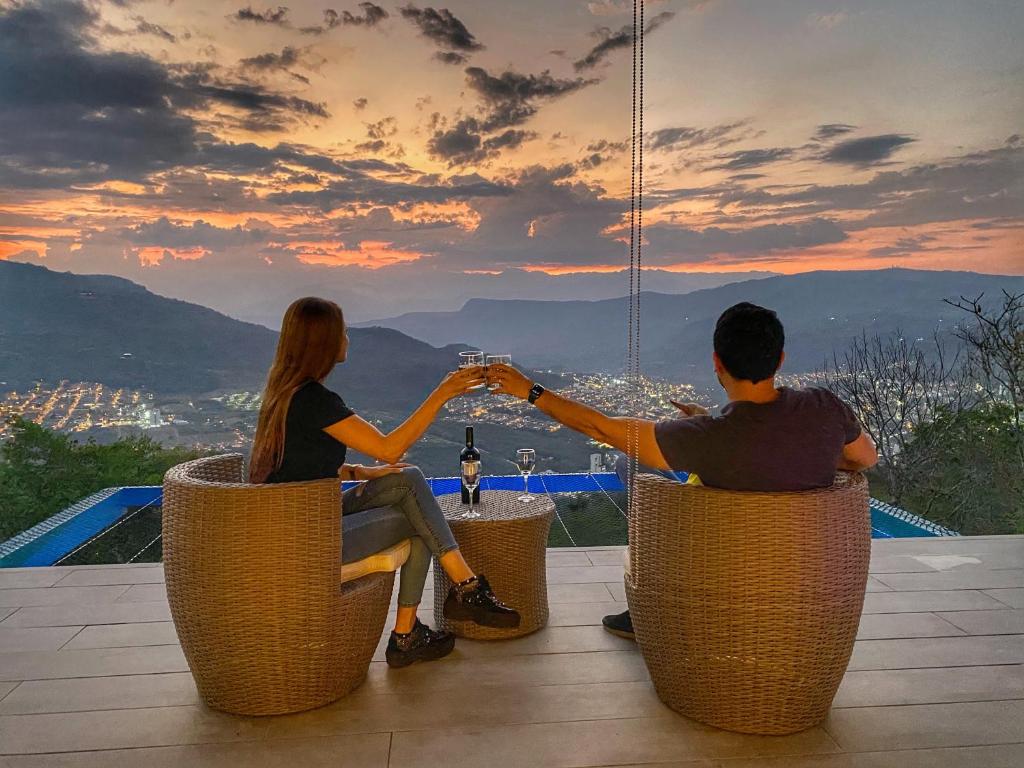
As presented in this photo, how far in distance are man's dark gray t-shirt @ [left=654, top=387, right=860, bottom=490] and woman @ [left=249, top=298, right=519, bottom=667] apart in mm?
847

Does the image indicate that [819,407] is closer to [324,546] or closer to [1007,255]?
[324,546]

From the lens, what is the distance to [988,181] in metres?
5.86

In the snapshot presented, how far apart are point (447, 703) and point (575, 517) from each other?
2.48 m

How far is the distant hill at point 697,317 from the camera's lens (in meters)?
5.98

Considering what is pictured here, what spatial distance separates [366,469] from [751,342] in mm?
1494

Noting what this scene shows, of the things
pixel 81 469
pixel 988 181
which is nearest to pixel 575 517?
pixel 81 469

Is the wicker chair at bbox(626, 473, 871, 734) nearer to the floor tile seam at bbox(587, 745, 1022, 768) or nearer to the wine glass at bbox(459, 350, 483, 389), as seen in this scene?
the floor tile seam at bbox(587, 745, 1022, 768)

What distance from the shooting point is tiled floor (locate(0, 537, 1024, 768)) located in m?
2.34

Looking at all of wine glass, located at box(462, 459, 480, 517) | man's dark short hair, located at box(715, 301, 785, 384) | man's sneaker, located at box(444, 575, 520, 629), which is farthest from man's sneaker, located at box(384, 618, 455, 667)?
man's dark short hair, located at box(715, 301, 785, 384)

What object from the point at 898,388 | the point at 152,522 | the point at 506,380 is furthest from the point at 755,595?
the point at 898,388

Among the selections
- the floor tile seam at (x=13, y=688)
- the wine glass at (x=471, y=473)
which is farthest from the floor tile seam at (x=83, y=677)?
the wine glass at (x=471, y=473)

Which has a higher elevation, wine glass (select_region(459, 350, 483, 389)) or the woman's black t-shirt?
wine glass (select_region(459, 350, 483, 389))

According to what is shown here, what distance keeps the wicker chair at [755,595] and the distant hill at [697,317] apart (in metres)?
3.46

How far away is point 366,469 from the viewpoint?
3.13 m
